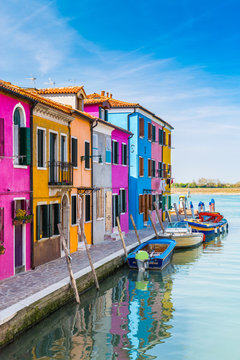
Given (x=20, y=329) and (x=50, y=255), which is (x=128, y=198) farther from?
(x=20, y=329)

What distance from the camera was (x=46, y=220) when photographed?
18016 mm

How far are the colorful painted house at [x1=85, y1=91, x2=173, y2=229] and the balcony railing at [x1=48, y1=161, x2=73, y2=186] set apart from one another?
445 inches

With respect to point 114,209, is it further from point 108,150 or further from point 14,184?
point 14,184

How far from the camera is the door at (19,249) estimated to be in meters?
16.0

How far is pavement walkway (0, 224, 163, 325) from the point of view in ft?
38.9

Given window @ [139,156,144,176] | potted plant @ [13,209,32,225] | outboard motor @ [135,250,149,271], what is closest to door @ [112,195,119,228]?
window @ [139,156,144,176]

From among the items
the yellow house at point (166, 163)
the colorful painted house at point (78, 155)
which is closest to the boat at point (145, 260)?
the colorful painted house at point (78, 155)

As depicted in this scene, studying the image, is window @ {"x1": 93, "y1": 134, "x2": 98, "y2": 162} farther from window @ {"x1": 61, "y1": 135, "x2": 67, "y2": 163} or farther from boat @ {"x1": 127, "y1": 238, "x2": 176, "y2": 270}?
boat @ {"x1": 127, "y1": 238, "x2": 176, "y2": 270}

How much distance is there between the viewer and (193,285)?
61.4 feet

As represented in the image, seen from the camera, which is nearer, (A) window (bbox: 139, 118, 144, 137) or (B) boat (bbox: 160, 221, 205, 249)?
(B) boat (bbox: 160, 221, 205, 249)

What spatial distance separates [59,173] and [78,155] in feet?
10.4

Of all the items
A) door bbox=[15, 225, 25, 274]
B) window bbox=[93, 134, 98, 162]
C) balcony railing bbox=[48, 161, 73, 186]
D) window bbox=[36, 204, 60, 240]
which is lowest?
door bbox=[15, 225, 25, 274]

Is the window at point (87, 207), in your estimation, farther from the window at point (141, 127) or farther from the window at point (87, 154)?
the window at point (141, 127)

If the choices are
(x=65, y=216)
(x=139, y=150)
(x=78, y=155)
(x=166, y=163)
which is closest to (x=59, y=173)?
(x=65, y=216)
